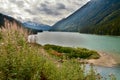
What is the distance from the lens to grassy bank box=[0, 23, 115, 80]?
40.8 feet

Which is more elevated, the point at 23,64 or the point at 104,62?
the point at 23,64

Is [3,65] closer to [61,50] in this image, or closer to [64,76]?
[64,76]

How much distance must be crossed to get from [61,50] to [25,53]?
162ft

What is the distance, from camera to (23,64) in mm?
12688

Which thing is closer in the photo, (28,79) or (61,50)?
(28,79)

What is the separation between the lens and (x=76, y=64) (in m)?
14.9

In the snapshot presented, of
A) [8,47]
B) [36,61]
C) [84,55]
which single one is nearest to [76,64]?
[36,61]

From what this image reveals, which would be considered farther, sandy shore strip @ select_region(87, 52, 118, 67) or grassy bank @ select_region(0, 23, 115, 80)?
sandy shore strip @ select_region(87, 52, 118, 67)

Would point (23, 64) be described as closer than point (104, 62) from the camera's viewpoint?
Yes

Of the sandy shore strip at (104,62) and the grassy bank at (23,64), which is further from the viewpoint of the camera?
the sandy shore strip at (104,62)

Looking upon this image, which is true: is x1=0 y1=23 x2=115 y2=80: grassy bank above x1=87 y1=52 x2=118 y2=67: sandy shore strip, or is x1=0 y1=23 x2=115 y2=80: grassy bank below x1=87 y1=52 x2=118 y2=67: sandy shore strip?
above

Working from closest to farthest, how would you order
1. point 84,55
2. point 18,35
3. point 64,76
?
point 64,76
point 18,35
point 84,55

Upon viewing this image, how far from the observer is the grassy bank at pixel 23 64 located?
12.4m

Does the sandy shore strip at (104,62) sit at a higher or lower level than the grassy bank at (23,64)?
lower
